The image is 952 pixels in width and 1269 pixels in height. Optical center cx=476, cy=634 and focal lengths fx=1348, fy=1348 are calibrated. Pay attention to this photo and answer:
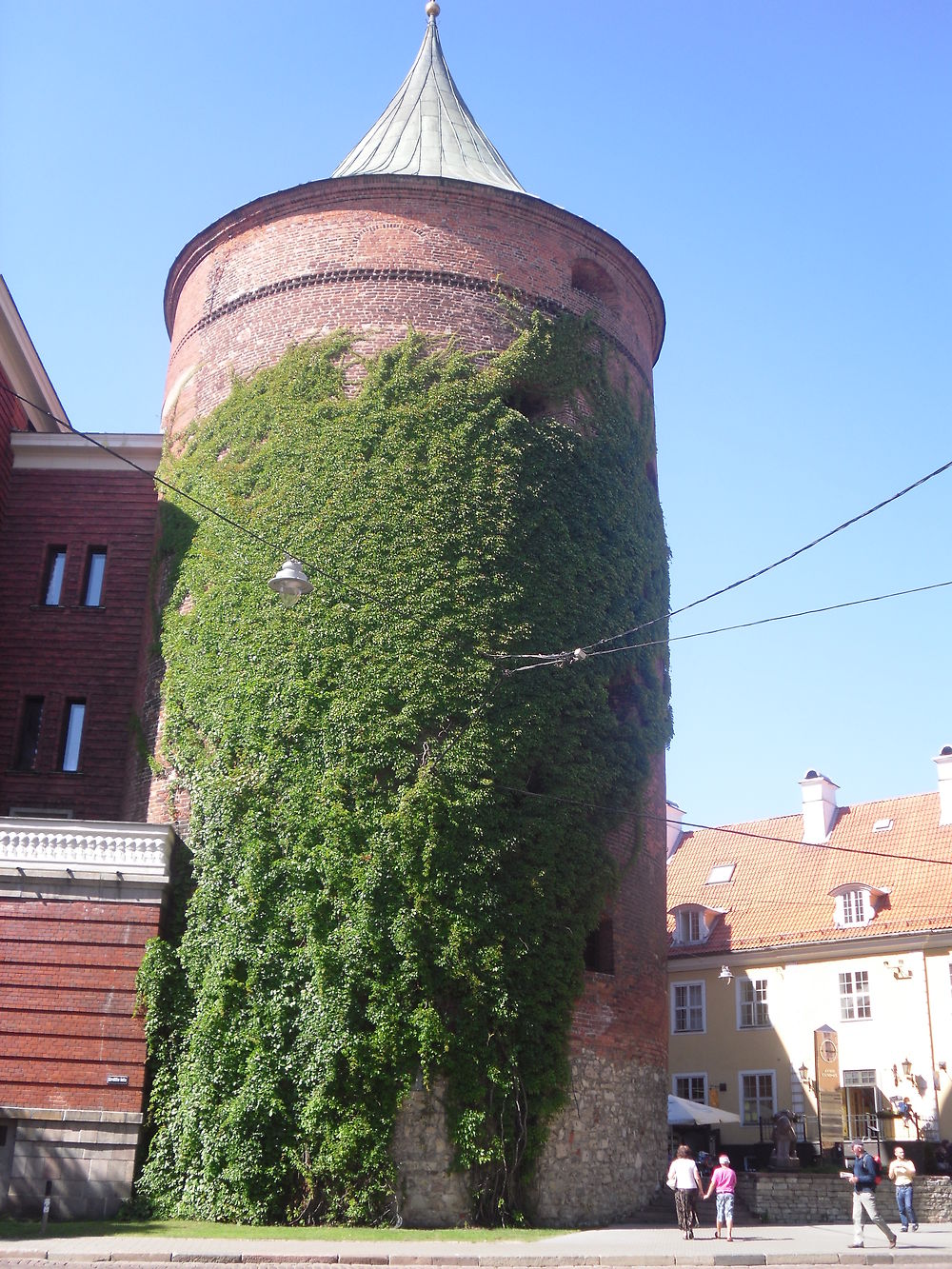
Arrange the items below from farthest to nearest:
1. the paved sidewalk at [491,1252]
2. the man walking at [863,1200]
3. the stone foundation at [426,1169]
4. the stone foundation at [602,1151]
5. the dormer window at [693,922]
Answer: the dormer window at [693,922] < the stone foundation at [602,1151] < the man walking at [863,1200] < the stone foundation at [426,1169] < the paved sidewalk at [491,1252]

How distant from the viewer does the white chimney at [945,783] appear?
3538 cm

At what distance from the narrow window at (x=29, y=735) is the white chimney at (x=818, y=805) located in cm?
2292

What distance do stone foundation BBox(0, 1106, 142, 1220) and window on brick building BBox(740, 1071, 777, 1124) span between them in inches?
808

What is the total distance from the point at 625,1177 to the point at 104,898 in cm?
819

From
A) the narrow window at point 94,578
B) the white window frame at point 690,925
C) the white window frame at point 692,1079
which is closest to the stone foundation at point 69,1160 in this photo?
the narrow window at point 94,578

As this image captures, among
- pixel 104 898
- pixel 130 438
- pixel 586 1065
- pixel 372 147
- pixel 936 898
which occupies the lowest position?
pixel 586 1065

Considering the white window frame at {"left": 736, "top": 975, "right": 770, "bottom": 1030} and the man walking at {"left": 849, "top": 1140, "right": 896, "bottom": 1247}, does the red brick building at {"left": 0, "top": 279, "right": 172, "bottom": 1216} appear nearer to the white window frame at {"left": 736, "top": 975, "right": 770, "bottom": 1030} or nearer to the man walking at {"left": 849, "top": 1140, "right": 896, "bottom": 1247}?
the man walking at {"left": 849, "top": 1140, "right": 896, "bottom": 1247}

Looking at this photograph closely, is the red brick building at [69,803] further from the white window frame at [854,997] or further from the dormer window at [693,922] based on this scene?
the dormer window at [693,922]

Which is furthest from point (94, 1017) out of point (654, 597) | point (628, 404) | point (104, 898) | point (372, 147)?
point (372, 147)

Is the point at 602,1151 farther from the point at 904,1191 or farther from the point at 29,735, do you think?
the point at 29,735

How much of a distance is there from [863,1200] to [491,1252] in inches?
227

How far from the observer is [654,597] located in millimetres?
22281

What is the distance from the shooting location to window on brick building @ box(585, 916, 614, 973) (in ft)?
65.5

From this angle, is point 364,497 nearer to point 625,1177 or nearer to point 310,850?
point 310,850
